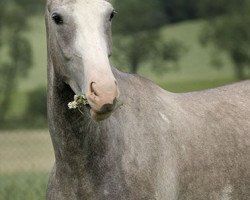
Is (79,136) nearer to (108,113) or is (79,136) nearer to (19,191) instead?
(108,113)

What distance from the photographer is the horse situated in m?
4.87

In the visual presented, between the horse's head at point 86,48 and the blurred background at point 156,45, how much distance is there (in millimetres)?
25762

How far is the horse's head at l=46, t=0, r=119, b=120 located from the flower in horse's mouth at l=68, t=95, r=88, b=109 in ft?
0.14

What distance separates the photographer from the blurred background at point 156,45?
39.3m

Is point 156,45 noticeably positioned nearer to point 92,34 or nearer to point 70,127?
point 70,127

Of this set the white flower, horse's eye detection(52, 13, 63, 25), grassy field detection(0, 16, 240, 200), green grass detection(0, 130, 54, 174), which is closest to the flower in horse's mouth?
the white flower

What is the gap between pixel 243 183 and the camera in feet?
19.3

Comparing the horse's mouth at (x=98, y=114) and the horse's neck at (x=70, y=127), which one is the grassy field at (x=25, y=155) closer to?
the horse's neck at (x=70, y=127)

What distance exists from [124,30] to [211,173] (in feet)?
135

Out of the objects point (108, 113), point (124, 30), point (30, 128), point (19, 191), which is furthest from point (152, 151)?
point (124, 30)

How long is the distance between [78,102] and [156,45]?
41.7 metres

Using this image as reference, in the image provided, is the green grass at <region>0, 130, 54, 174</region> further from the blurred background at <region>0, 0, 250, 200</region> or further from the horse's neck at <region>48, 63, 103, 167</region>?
the blurred background at <region>0, 0, 250, 200</region>

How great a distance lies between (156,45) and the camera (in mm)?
46406

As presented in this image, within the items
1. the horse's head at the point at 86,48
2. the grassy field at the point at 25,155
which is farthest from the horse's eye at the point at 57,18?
the grassy field at the point at 25,155
